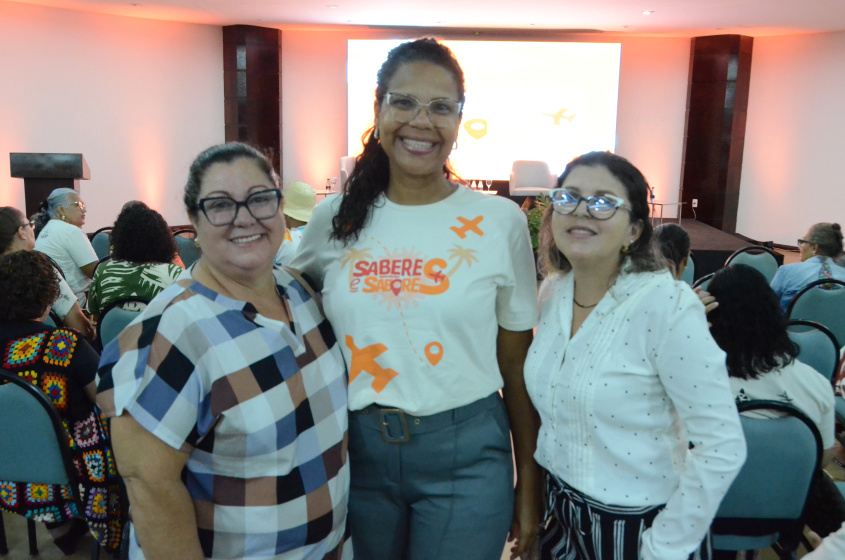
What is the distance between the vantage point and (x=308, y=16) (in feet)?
31.6

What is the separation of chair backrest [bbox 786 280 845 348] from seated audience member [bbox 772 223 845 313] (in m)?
0.47

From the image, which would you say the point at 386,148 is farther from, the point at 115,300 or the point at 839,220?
the point at 839,220

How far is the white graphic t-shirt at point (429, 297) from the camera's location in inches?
52.3

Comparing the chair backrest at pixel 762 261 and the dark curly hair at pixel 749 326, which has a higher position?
the dark curly hair at pixel 749 326

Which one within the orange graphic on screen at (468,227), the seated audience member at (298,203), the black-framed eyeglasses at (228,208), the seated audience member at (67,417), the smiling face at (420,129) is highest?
the smiling face at (420,129)

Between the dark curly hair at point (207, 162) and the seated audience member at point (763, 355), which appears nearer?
the dark curly hair at point (207, 162)

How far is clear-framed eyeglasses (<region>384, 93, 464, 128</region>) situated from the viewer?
4.57ft

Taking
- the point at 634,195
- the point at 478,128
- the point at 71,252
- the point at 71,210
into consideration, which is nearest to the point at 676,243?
A: the point at 634,195

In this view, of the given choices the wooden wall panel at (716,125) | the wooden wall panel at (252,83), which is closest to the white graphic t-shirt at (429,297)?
the wooden wall panel at (252,83)

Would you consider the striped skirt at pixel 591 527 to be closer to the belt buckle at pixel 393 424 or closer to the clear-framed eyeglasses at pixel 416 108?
the belt buckle at pixel 393 424

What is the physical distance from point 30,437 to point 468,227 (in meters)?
1.64

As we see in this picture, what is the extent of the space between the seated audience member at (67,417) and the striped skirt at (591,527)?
1525mm

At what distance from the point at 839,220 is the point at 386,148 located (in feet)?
36.2

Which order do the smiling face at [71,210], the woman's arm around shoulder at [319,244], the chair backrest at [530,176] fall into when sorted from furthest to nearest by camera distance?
the chair backrest at [530,176], the smiling face at [71,210], the woman's arm around shoulder at [319,244]
